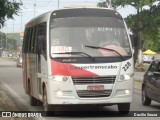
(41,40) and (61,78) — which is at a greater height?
(41,40)

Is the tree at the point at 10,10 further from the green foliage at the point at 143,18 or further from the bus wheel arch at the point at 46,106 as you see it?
the green foliage at the point at 143,18

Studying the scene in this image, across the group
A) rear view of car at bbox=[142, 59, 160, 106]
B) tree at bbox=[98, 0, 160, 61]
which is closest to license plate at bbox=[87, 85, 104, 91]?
rear view of car at bbox=[142, 59, 160, 106]

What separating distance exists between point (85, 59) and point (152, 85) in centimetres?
402

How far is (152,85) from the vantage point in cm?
1739

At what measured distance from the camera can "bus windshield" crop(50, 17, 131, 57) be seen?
46.7ft

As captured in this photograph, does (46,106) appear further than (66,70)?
Yes

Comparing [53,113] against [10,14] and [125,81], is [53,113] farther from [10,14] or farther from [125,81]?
[10,14]

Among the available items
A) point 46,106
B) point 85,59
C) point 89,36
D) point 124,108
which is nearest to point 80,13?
point 89,36

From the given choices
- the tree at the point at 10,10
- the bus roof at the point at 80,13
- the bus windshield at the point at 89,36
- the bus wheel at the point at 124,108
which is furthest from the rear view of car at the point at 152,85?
the tree at the point at 10,10

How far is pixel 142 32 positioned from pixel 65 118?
4720cm

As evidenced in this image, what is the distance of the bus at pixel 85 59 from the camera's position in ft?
45.5

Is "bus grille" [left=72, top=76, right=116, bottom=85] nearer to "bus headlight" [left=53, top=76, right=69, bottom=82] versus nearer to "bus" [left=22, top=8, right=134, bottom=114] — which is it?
"bus" [left=22, top=8, right=134, bottom=114]

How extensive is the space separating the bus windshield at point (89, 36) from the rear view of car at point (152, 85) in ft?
8.98

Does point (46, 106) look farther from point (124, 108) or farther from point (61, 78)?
point (124, 108)
